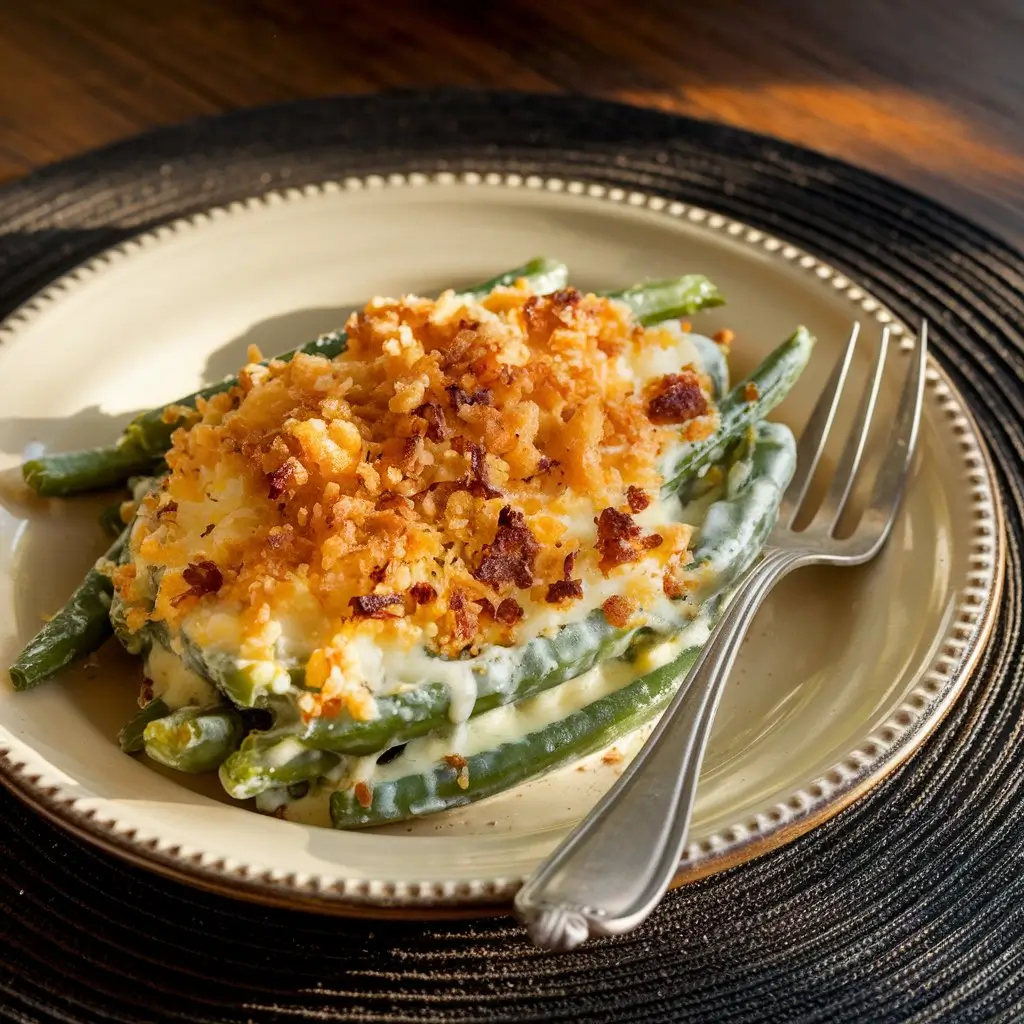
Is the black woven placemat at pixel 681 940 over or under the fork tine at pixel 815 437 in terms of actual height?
under

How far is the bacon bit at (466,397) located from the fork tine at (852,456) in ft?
3.59

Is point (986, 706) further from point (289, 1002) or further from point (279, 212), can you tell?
point (279, 212)

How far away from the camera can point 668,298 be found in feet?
12.8

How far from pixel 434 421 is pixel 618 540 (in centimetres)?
55

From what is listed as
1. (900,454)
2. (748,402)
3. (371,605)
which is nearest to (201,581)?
(371,605)

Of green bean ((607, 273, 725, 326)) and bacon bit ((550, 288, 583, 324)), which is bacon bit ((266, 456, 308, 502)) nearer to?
bacon bit ((550, 288, 583, 324))

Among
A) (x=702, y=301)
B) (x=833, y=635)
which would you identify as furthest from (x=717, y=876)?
(x=702, y=301)

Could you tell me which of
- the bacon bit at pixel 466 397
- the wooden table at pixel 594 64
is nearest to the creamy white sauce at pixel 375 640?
the bacon bit at pixel 466 397

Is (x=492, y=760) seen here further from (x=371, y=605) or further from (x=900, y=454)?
(x=900, y=454)

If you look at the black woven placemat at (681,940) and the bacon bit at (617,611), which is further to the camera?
the bacon bit at (617,611)

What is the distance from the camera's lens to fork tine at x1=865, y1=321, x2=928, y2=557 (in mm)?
3438

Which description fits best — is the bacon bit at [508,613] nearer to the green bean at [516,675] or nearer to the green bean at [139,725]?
the green bean at [516,675]

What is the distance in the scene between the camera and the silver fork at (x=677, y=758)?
2221mm

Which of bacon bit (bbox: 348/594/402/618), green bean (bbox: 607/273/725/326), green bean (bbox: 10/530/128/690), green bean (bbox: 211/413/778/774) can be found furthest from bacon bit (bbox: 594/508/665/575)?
green bean (bbox: 10/530/128/690)
